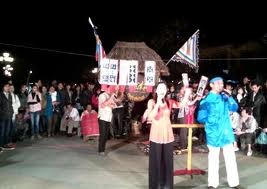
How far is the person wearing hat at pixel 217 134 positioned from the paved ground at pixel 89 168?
0.44 metres

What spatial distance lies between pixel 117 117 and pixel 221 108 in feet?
30.9

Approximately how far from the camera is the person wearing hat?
859 centimetres

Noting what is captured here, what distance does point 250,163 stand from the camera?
38.1ft

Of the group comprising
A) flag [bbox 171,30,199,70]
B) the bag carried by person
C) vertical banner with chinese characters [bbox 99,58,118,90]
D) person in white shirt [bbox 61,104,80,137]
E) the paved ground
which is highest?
flag [bbox 171,30,199,70]

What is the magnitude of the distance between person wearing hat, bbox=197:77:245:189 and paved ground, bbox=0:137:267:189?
17.3 inches

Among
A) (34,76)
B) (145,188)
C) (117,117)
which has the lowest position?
(145,188)

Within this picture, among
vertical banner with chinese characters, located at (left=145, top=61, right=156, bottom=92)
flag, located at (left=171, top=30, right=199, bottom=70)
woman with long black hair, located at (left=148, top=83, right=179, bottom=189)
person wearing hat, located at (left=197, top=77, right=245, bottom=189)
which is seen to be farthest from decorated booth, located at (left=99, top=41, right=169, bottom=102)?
woman with long black hair, located at (left=148, top=83, right=179, bottom=189)

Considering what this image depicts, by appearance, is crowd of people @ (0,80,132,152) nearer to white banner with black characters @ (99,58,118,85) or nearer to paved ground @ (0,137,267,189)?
white banner with black characters @ (99,58,118,85)

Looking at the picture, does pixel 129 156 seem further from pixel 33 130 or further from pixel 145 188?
pixel 33 130

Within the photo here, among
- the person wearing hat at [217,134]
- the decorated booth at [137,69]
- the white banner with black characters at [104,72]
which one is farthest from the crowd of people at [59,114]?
the person wearing hat at [217,134]

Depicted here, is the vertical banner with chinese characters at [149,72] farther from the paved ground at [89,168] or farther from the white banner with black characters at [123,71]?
the paved ground at [89,168]

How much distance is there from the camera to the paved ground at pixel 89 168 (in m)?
9.20

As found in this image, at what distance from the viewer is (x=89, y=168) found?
1094 cm

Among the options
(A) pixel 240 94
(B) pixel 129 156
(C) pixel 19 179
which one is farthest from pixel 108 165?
(A) pixel 240 94
